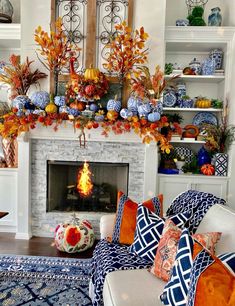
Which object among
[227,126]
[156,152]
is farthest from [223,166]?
[156,152]

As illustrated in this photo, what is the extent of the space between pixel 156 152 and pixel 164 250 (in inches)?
75.1

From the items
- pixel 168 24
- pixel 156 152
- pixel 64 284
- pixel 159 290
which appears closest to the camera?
pixel 159 290

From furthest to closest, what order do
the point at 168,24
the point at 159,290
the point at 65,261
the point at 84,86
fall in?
the point at 168,24, the point at 84,86, the point at 65,261, the point at 159,290

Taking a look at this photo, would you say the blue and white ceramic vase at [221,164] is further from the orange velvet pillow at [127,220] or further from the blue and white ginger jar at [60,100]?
the blue and white ginger jar at [60,100]

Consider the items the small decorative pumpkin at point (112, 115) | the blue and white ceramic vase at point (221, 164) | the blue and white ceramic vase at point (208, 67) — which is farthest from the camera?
the blue and white ceramic vase at point (208, 67)

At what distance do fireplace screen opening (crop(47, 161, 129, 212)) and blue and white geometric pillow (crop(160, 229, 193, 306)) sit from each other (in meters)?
2.36

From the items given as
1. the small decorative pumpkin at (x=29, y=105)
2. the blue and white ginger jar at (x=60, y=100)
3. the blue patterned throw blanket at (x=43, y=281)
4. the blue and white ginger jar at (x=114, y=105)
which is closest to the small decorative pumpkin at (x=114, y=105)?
the blue and white ginger jar at (x=114, y=105)

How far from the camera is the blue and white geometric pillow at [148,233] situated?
6.52ft

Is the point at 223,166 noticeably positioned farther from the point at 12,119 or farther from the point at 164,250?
the point at 12,119

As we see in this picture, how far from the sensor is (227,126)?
12.0 feet

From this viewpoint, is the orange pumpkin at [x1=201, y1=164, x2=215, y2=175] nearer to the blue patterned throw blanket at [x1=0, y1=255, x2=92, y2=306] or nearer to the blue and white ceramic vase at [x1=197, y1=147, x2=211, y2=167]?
the blue and white ceramic vase at [x1=197, y1=147, x2=211, y2=167]

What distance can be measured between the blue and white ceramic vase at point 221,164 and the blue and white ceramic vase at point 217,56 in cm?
116

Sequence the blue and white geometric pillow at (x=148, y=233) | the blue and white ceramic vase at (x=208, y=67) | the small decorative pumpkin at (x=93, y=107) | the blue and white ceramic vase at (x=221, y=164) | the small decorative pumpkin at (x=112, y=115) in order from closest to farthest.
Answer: the blue and white geometric pillow at (x=148, y=233), the small decorative pumpkin at (x=112, y=115), the small decorative pumpkin at (x=93, y=107), the blue and white ceramic vase at (x=221, y=164), the blue and white ceramic vase at (x=208, y=67)

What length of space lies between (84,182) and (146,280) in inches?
85.6
